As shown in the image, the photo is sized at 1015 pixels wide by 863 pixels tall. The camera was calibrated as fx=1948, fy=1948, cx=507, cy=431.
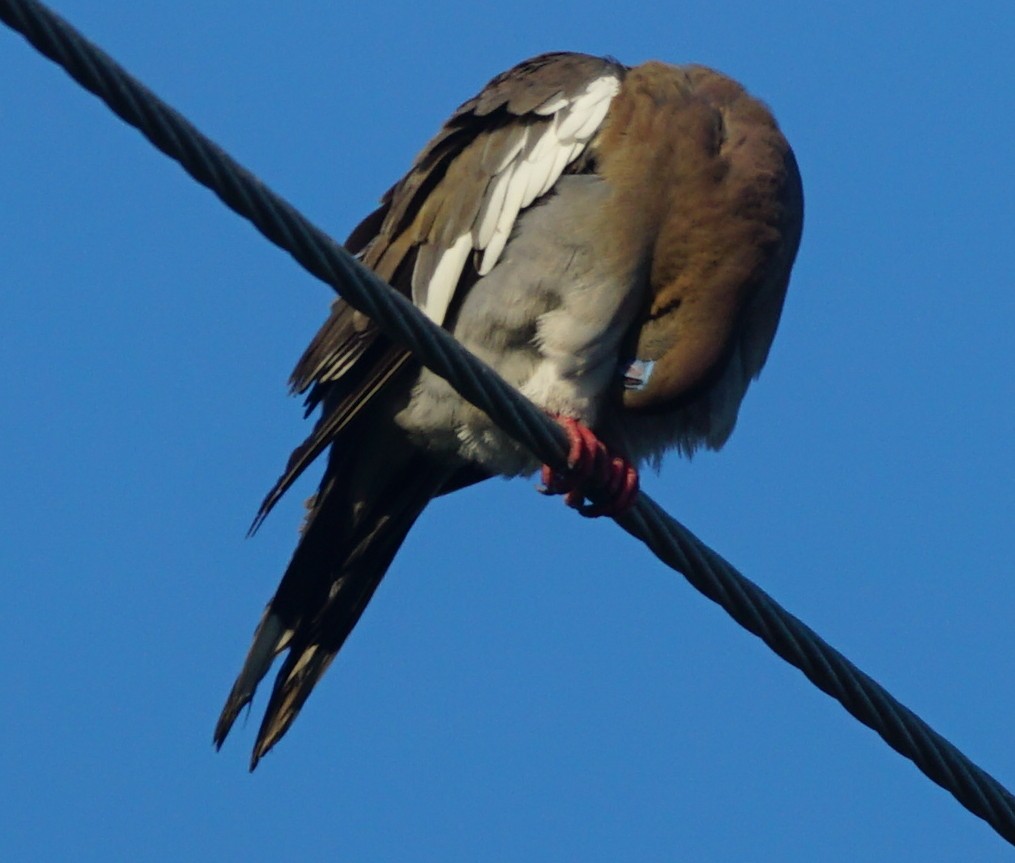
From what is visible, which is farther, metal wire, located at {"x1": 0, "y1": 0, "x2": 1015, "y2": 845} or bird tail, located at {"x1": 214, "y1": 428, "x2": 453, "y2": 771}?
bird tail, located at {"x1": 214, "y1": 428, "x2": 453, "y2": 771}

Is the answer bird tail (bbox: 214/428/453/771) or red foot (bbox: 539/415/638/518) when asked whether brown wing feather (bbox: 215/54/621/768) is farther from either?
red foot (bbox: 539/415/638/518)

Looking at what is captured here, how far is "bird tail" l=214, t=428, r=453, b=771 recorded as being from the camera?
6.23 meters

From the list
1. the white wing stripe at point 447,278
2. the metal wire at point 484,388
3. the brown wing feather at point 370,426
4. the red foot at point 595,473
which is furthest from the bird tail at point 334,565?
the metal wire at point 484,388

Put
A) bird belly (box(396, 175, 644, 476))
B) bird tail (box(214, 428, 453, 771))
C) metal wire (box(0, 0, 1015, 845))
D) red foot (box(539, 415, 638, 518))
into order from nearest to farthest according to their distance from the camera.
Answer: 1. metal wire (box(0, 0, 1015, 845))
2. red foot (box(539, 415, 638, 518))
3. bird belly (box(396, 175, 644, 476))
4. bird tail (box(214, 428, 453, 771))

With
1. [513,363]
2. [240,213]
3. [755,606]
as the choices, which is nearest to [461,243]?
[513,363]

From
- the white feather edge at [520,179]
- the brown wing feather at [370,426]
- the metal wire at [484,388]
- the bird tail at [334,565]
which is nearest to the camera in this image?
the metal wire at [484,388]

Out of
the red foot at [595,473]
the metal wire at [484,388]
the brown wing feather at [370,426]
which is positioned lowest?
the metal wire at [484,388]

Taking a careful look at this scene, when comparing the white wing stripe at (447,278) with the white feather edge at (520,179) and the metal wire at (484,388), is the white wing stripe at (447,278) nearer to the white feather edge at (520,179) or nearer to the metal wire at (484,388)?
the white feather edge at (520,179)

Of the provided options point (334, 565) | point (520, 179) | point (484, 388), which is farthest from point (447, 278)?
point (484, 388)

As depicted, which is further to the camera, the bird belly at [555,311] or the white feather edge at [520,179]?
the white feather edge at [520,179]

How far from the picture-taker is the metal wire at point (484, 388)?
11.1 ft

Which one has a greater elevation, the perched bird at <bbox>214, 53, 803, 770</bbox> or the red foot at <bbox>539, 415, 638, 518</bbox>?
the perched bird at <bbox>214, 53, 803, 770</bbox>

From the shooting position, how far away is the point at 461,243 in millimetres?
5895

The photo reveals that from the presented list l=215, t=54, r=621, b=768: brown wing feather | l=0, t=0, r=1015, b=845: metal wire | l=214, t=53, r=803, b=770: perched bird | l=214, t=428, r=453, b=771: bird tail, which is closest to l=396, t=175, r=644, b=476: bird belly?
l=214, t=53, r=803, b=770: perched bird
